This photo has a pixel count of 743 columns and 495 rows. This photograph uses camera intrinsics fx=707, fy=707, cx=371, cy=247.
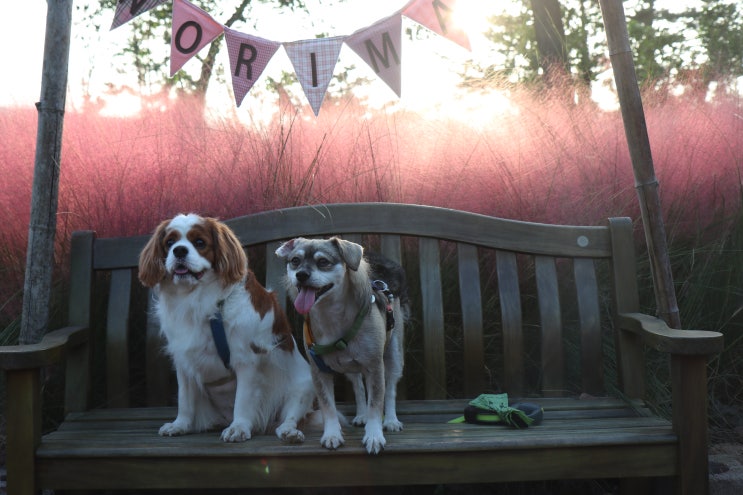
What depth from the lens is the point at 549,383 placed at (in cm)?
308

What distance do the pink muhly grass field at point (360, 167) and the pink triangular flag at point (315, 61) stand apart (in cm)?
32

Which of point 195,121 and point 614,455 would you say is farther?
point 195,121

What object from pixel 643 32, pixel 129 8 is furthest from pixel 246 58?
pixel 643 32

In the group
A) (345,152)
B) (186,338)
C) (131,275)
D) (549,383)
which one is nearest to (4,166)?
(131,275)

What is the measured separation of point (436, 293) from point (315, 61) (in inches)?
56.9

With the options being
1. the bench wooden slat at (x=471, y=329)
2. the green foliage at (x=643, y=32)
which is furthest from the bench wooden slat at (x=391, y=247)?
the green foliage at (x=643, y=32)

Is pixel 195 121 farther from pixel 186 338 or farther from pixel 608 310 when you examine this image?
pixel 608 310

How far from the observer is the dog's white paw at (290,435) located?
2.41m

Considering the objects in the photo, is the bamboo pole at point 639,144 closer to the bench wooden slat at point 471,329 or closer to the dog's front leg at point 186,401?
the bench wooden slat at point 471,329

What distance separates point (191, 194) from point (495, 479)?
231 centimetres

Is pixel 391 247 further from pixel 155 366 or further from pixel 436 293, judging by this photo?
pixel 155 366

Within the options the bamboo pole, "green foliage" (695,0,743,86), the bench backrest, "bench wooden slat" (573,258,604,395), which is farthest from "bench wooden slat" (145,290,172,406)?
"green foliage" (695,0,743,86)

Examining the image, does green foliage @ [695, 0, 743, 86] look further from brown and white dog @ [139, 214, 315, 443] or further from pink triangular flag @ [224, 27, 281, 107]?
brown and white dog @ [139, 214, 315, 443]

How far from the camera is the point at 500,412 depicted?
2670mm
